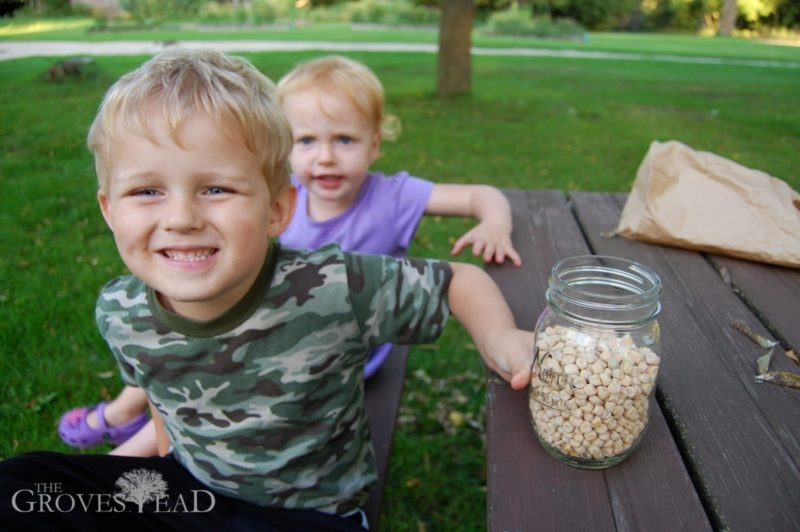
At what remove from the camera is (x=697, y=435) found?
1.09m

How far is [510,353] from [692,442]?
346 millimetres

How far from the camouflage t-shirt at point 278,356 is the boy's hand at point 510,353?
0.54ft

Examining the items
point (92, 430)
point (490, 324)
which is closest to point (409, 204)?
point (490, 324)

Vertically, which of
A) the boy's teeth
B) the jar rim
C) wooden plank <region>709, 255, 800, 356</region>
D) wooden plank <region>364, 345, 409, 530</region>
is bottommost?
wooden plank <region>364, 345, 409, 530</region>

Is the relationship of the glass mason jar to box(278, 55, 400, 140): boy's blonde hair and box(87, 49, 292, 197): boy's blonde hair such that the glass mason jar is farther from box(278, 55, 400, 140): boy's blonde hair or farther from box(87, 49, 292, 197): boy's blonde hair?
box(278, 55, 400, 140): boy's blonde hair

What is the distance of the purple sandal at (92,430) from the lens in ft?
7.64

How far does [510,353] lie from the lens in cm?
126

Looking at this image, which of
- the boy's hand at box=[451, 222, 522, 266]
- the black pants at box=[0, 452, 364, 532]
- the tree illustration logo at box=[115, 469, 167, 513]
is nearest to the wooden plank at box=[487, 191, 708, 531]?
the black pants at box=[0, 452, 364, 532]

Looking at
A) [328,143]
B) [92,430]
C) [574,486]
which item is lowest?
[92,430]

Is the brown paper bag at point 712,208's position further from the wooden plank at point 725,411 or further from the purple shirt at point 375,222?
the purple shirt at point 375,222

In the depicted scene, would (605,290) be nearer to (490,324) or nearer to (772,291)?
(490,324)

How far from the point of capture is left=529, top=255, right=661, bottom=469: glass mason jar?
39.6 inches

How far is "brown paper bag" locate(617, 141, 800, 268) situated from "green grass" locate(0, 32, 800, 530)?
794 millimetres

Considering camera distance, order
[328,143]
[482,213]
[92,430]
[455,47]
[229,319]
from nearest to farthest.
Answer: [229,319] < [482,213] < [328,143] < [92,430] < [455,47]
